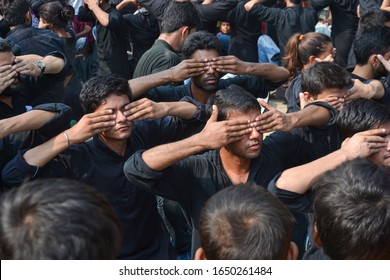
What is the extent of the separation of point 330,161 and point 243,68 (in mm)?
1369

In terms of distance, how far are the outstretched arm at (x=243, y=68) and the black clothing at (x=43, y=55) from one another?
1.17 metres

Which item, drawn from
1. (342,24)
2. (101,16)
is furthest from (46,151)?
(342,24)

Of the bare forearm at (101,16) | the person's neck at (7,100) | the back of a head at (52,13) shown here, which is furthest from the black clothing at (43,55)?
the bare forearm at (101,16)

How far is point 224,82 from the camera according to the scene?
4.12 metres

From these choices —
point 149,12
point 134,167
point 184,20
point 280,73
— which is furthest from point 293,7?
point 134,167

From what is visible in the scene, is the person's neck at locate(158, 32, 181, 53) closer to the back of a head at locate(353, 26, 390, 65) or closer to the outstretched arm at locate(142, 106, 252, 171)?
the back of a head at locate(353, 26, 390, 65)

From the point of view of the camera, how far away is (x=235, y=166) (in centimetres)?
289

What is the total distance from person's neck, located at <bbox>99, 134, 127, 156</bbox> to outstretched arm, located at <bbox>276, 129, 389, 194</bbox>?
921mm

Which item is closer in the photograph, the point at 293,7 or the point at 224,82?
the point at 224,82

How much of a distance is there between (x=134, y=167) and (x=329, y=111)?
1.27m

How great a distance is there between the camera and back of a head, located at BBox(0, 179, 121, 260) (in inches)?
55.7

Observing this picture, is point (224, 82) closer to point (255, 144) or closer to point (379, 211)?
point (255, 144)

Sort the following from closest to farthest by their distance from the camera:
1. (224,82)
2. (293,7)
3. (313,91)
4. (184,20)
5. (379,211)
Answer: (379,211) → (313,91) → (224,82) → (184,20) → (293,7)

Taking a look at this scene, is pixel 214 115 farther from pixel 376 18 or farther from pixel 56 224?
pixel 376 18
